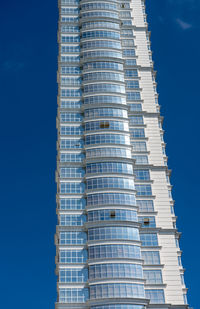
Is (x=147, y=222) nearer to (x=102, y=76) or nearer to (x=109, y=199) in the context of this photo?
→ (x=109, y=199)

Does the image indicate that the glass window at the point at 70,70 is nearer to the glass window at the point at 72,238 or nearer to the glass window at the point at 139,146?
the glass window at the point at 139,146

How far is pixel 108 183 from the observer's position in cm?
9225

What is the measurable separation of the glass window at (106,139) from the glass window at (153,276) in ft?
86.5

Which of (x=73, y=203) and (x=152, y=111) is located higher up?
(x=152, y=111)

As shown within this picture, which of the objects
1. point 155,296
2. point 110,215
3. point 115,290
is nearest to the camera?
point 115,290

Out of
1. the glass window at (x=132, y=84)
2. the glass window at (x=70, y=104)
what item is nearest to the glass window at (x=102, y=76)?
the glass window at (x=132, y=84)

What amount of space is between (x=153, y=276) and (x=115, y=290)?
29.0 feet

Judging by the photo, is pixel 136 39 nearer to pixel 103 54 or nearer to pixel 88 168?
pixel 103 54

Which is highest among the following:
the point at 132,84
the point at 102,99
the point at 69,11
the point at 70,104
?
the point at 69,11

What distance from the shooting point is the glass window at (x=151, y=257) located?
3447 inches

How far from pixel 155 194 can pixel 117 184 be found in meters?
8.84

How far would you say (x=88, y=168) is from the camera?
94.8 meters

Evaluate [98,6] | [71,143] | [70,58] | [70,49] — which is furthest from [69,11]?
[71,143]

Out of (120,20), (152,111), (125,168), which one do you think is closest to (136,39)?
(120,20)
